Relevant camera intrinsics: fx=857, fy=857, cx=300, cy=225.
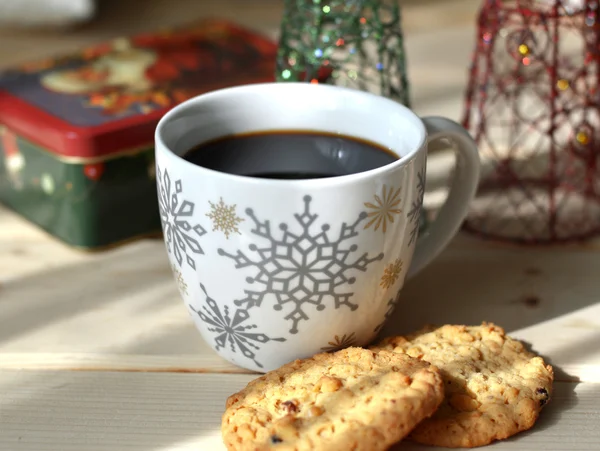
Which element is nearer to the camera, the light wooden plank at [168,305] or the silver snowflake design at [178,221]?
the silver snowflake design at [178,221]

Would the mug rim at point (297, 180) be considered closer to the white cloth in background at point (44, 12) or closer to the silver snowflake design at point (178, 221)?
the silver snowflake design at point (178, 221)

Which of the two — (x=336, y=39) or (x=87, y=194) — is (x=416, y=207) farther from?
(x=87, y=194)

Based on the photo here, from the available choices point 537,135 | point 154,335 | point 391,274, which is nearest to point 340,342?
point 391,274

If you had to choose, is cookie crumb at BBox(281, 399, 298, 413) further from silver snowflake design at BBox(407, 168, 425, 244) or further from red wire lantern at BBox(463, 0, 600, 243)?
red wire lantern at BBox(463, 0, 600, 243)

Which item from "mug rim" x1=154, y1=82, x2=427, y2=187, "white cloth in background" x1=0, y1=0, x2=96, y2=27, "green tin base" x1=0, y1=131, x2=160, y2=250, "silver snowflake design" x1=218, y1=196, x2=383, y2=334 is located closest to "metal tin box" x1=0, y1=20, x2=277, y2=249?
"green tin base" x1=0, y1=131, x2=160, y2=250

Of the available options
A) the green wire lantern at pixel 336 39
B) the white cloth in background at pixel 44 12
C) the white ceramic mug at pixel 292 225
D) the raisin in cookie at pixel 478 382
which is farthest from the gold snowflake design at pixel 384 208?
the white cloth in background at pixel 44 12

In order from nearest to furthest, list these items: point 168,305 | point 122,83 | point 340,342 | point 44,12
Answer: point 340,342
point 168,305
point 122,83
point 44,12
